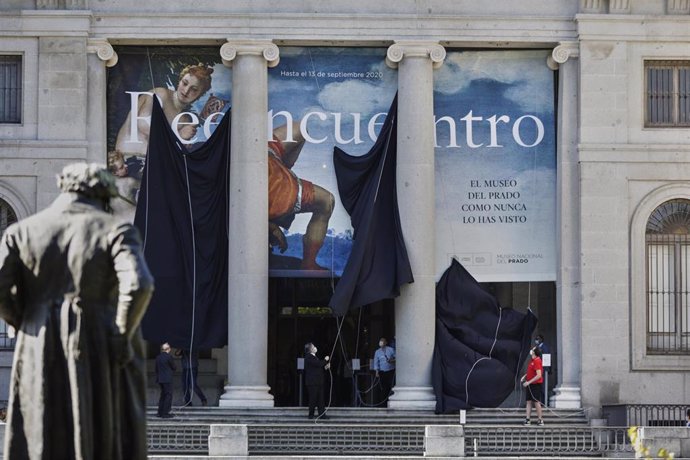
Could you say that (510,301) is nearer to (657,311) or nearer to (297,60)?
(657,311)

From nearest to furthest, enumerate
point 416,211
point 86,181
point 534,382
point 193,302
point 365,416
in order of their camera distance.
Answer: point 86,181, point 534,382, point 365,416, point 193,302, point 416,211

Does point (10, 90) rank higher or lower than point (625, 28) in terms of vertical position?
lower

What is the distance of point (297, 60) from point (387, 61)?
7.05ft

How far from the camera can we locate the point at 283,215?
40.2 metres

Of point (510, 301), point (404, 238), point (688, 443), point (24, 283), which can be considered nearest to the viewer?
point (24, 283)

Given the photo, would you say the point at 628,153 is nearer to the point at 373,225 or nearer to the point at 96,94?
the point at 373,225

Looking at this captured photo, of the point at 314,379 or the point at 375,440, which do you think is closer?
the point at 375,440

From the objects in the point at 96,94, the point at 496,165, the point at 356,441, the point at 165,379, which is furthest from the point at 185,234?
the point at 356,441

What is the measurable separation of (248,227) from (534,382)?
7.63 meters

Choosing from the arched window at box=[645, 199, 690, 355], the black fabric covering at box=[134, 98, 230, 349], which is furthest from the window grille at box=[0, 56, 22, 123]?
the arched window at box=[645, 199, 690, 355]

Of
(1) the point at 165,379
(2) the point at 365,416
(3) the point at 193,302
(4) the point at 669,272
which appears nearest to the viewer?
(1) the point at 165,379

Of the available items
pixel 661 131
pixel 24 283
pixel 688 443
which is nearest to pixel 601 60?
pixel 661 131

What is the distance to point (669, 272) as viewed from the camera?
131 feet

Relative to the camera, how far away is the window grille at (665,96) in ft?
133
